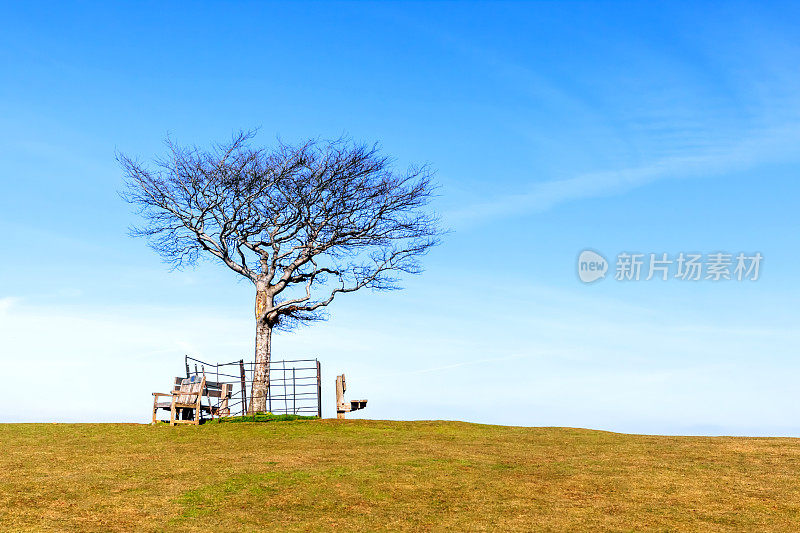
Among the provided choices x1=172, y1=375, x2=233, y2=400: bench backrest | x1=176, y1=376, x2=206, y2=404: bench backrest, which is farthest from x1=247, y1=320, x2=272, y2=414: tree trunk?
x1=176, y1=376, x2=206, y2=404: bench backrest

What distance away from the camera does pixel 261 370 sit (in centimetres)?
2792

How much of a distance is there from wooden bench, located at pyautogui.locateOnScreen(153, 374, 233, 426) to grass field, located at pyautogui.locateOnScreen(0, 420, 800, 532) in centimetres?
189

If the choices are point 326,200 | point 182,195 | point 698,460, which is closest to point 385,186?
point 326,200

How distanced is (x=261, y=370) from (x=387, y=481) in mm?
13555

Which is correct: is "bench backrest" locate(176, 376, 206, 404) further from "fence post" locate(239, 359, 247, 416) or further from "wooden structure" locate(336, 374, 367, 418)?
"wooden structure" locate(336, 374, 367, 418)

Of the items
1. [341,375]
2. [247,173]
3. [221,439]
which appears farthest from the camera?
[247,173]

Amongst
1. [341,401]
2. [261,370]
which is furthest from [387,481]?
[261,370]

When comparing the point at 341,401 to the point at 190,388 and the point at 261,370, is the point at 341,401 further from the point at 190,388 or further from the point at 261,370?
the point at 190,388

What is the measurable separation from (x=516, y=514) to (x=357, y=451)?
6.65 metres

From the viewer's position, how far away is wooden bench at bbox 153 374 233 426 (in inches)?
968

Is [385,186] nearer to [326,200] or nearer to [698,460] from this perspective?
[326,200]

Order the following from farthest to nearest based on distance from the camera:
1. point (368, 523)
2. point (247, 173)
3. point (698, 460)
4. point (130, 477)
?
point (247, 173), point (698, 460), point (130, 477), point (368, 523)

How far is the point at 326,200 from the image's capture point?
3003 centimetres

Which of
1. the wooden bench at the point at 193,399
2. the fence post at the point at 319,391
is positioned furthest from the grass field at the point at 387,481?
the fence post at the point at 319,391
